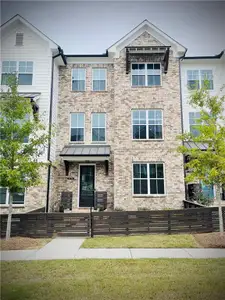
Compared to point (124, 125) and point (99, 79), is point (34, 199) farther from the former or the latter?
point (99, 79)

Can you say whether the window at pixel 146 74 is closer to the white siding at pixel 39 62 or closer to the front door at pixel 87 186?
the white siding at pixel 39 62

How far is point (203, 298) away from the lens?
2.61 metres

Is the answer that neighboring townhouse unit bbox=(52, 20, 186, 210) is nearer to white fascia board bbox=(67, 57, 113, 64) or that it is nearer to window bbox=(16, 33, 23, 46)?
white fascia board bbox=(67, 57, 113, 64)

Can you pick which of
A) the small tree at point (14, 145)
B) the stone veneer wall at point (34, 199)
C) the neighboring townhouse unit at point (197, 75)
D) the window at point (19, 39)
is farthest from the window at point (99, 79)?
the small tree at point (14, 145)

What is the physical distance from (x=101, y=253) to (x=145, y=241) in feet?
4.95

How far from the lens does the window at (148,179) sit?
10.1m

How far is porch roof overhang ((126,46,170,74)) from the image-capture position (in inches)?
422

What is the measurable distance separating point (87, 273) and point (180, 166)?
7.71m

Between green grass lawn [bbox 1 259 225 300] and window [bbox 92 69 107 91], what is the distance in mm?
9488

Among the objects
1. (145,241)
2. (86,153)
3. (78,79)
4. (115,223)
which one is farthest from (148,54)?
(145,241)

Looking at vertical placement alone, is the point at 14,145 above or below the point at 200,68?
below

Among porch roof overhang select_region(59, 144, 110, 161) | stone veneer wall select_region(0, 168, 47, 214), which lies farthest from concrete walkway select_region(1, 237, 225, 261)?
porch roof overhang select_region(59, 144, 110, 161)

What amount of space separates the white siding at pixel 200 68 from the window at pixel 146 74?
1774mm

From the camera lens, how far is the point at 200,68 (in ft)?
40.0
